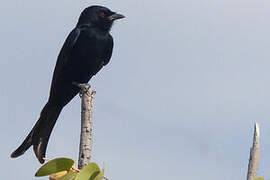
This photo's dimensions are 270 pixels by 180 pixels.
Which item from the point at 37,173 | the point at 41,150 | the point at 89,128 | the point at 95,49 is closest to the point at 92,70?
the point at 95,49

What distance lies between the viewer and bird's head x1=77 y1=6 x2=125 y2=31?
9836mm

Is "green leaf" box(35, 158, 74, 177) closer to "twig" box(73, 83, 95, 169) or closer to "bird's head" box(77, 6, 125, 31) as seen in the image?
"twig" box(73, 83, 95, 169)

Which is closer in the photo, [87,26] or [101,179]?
[101,179]

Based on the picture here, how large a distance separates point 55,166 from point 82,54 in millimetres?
6807

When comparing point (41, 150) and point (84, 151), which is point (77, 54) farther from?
point (84, 151)

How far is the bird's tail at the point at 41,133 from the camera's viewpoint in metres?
5.91

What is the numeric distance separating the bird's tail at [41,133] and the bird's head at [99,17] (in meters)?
2.18

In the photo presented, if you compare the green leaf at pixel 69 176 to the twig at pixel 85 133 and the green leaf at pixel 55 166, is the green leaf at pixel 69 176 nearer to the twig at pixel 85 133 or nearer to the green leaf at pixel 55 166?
the green leaf at pixel 55 166

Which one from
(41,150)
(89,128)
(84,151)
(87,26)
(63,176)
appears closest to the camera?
(63,176)

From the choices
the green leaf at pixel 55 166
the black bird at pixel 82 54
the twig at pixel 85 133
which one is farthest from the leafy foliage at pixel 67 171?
the black bird at pixel 82 54

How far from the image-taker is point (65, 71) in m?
9.06

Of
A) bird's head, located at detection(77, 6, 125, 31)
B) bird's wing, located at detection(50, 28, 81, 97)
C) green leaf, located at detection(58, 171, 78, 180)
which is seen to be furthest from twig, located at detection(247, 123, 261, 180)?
bird's head, located at detection(77, 6, 125, 31)

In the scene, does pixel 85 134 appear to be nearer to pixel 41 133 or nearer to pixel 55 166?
pixel 55 166

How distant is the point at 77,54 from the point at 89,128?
5.79 meters
